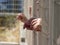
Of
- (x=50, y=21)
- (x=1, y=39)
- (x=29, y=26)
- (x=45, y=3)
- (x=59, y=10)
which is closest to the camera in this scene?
(x=59, y=10)

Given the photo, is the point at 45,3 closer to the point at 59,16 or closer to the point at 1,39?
the point at 59,16

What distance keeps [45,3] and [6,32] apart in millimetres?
2857

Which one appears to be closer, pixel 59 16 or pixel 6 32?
pixel 59 16

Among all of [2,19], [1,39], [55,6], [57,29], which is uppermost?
[55,6]

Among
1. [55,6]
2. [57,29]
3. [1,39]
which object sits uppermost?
[55,6]

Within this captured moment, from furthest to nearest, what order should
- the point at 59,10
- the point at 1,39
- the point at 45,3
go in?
the point at 1,39 → the point at 45,3 → the point at 59,10

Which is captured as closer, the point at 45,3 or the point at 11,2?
the point at 45,3

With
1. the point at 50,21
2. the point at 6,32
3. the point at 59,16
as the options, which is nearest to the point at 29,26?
the point at 50,21

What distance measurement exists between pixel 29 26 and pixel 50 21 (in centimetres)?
37

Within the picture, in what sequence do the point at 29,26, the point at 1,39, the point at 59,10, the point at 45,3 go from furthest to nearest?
1. the point at 1,39
2. the point at 29,26
3. the point at 45,3
4. the point at 59,10

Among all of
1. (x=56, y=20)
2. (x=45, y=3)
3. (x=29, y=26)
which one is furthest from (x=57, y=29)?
(x=29, y=26)

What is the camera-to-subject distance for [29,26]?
1.39m

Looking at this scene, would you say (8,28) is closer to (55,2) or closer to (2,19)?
(2,19)

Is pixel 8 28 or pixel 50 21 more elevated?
pixel 50 21
